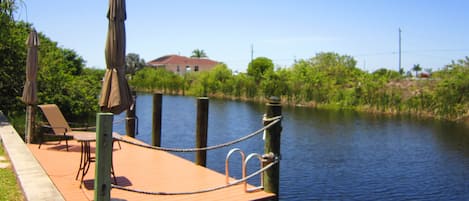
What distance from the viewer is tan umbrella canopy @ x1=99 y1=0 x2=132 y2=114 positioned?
17.7 feet

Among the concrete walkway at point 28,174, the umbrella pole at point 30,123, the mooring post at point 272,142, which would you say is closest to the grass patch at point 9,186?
the concrete walkway at point 28,174

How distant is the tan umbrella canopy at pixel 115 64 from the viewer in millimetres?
5387

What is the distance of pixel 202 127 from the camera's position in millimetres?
7809

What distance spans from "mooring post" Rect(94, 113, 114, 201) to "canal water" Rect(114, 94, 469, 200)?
5.52 m

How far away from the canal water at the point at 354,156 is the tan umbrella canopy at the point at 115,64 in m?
4.77

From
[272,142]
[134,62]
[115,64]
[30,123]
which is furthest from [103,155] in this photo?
[134,62]

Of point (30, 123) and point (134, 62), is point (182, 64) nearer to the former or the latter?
point (134, 62)

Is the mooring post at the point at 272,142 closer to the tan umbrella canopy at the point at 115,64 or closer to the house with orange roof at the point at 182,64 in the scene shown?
the tan umbrella canopy at the point at 115,64

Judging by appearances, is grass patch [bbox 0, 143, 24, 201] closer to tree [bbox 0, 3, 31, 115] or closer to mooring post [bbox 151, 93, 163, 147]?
mooring post [bbox 151, 93, 163, 147]

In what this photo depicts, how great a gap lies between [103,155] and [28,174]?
216 cm

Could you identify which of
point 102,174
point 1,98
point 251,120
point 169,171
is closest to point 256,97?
point 251,120

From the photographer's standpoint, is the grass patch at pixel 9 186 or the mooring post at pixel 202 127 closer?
the grass patch at pixel 9 186

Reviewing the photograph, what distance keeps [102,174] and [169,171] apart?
2990mm

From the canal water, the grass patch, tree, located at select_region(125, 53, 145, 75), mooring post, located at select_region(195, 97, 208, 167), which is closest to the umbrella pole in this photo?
the grass patch
